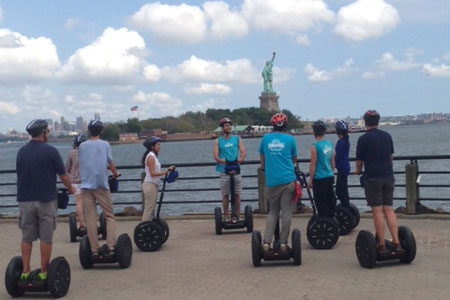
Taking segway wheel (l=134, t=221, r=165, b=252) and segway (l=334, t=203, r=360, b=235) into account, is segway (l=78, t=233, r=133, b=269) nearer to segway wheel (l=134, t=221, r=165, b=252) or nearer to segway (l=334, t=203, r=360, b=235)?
segway wheel (l=134, t=221, r=165, b=252)

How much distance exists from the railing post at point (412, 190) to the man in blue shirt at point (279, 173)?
4.70 metres

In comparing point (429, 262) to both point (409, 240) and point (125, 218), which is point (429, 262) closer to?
point (409, 240)

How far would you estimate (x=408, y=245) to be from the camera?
316 inches

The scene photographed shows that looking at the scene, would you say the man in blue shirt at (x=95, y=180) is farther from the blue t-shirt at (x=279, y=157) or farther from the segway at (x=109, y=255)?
the blue t-shirt at (x=279, y=157)

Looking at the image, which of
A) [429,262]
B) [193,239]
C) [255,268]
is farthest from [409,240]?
[193,239]

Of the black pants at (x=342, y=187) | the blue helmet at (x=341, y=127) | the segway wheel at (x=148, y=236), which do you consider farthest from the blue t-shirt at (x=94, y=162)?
the black pants at (x=342, y=187)

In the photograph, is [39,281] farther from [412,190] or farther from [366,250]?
[412,190]

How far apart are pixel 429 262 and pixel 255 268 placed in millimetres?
2200

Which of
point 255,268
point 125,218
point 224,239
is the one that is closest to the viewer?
point 255,268

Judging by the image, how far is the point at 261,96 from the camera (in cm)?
19575

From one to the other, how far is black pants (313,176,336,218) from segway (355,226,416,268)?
4.89ft

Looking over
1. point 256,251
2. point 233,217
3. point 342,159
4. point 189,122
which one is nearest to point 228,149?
point 233,217

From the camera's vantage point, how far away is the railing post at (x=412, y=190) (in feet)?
40.7

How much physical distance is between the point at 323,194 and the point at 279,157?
1446 millimetres
